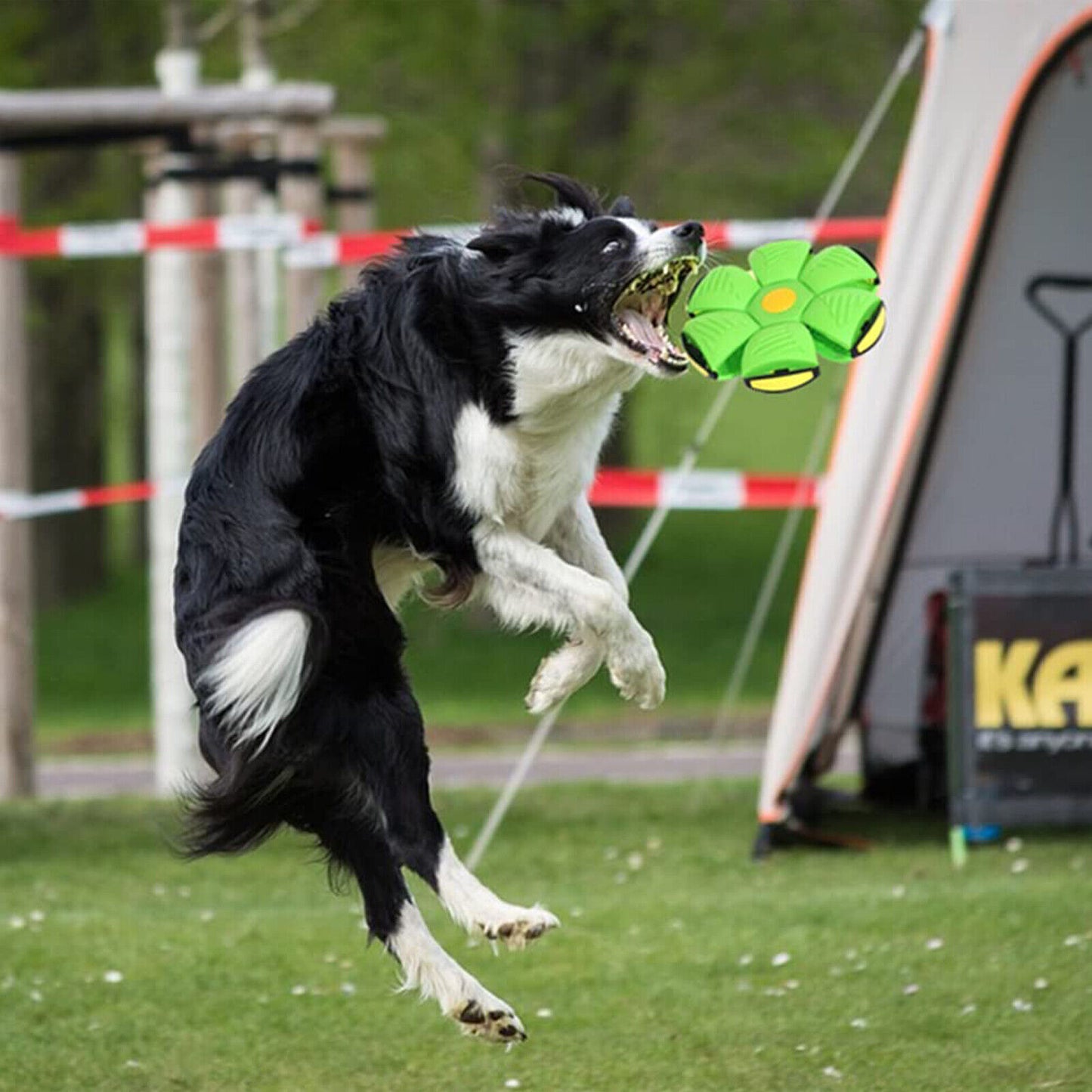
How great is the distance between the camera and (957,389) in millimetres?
7973

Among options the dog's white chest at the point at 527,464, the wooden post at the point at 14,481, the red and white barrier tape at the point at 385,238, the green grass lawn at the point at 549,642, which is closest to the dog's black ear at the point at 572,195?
the dog's white chest at the point at 527,464

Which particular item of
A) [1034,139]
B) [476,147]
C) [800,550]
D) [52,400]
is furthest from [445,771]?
[800,550]

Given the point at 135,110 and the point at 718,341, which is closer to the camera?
the point at 718,341

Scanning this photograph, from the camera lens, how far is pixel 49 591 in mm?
18844

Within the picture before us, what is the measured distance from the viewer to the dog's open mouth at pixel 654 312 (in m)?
3.95

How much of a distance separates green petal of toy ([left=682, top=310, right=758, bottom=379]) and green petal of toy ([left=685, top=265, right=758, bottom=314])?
0.09 feet

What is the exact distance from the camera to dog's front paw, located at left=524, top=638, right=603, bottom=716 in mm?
4164

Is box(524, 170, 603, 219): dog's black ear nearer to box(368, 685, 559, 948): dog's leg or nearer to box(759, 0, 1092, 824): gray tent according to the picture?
box(368, 685, 559, 948): dog's leg

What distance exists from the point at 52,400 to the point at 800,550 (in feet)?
24.8

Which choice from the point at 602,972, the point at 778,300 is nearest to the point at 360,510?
the point at 778,300

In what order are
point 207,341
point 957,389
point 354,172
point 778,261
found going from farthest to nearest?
point 354,172, point 207,341, point 957,389, point 778,261

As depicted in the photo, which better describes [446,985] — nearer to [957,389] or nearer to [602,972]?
[602,972]

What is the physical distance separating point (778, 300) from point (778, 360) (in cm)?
20

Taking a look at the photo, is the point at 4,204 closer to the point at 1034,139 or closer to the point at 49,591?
the point at 1034,139
